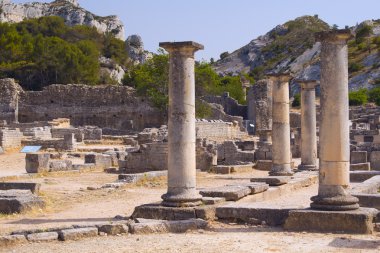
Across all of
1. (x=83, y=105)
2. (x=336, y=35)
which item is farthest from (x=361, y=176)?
(x=83, y=105)

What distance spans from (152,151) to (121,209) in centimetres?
989

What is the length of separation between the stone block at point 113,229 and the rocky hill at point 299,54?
2457 inches

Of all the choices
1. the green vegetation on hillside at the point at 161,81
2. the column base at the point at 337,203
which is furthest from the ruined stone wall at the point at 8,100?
the column base at the point at 337,203

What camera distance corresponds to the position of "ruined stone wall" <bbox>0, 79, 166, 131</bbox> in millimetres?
48969

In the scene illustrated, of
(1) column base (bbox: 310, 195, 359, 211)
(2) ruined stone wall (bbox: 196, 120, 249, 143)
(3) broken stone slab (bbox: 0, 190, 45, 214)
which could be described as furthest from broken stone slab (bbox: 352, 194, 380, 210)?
(2) ruined stone wall (bbox: 196, 120, 249, 143)

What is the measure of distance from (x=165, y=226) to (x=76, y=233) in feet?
4.96

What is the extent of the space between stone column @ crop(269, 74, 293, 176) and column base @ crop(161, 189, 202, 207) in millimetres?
7821

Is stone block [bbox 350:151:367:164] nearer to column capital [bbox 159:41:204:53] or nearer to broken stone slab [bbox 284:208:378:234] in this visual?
column capital [bbox 159:41:204:53]

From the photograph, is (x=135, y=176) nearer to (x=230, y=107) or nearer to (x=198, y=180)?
(x=198, y=180)

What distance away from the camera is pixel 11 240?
30.6 ft

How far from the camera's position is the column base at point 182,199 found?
11.8 meters

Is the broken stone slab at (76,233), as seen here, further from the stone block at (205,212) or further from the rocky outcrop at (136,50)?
the rocky outcrop at (136,50)

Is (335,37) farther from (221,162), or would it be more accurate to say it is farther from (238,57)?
(238,57)

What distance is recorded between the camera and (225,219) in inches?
461
